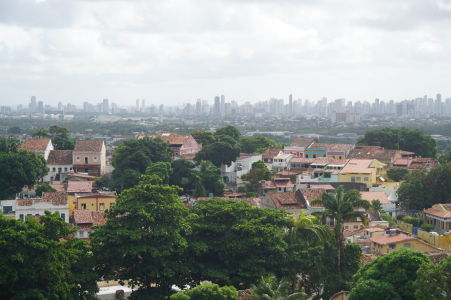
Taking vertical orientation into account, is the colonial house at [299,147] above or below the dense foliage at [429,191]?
above

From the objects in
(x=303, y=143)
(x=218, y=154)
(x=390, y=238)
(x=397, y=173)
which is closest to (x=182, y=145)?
(x=218, y=154)

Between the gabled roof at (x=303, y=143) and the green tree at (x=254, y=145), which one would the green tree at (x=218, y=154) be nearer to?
the green tree at (x=254, y=145)

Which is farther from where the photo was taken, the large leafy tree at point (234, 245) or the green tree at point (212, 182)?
the green tree at point (212, 182)

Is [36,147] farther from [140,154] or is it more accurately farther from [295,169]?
[295,169]

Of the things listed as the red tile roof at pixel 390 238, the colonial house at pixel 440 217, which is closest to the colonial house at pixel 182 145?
the colonial house at pixel 440 217

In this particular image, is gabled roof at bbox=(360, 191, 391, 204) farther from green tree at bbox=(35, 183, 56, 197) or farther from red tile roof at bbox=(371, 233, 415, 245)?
green tree at bbox=(35, 183, 56, 197)

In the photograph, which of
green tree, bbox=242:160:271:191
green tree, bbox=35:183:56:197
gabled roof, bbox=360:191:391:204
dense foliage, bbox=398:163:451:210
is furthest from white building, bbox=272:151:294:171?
green tree, bbox=35:183:56:197

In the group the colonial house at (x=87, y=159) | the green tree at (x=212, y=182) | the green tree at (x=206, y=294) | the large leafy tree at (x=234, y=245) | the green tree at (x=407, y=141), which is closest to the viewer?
the green tree at (x=206, y=294)
